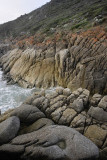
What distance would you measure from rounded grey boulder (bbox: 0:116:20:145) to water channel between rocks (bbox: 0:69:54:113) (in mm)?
7963

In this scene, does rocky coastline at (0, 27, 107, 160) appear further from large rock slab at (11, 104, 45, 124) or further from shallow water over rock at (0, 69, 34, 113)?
shallow water over rock at (0, 69, 34, 113)

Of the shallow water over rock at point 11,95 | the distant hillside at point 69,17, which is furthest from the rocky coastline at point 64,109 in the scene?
the distant hillside at point 69,17

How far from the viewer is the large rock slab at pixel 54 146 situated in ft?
23.8

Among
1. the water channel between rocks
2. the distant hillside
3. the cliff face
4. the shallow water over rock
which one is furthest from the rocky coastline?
the distant hillside

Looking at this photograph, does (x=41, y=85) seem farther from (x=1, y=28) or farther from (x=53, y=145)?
(x=1, y=28)

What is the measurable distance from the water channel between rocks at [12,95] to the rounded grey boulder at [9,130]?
7.96 m

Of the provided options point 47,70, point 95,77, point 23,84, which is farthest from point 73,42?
point 23,84

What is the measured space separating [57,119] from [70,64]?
35.5ft

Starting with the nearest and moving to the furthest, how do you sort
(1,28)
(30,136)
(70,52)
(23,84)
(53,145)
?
(53,145) → (30,136) → (70,52) → (23,84) → (1,28)

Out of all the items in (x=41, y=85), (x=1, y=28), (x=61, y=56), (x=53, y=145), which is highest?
(x=1, y=28)

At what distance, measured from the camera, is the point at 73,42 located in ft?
73.9

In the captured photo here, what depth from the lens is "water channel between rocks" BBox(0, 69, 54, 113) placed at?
707 inches

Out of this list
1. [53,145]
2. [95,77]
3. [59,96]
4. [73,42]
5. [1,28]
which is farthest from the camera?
[1,28]

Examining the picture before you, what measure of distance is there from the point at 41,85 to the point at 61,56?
568 centimetres
